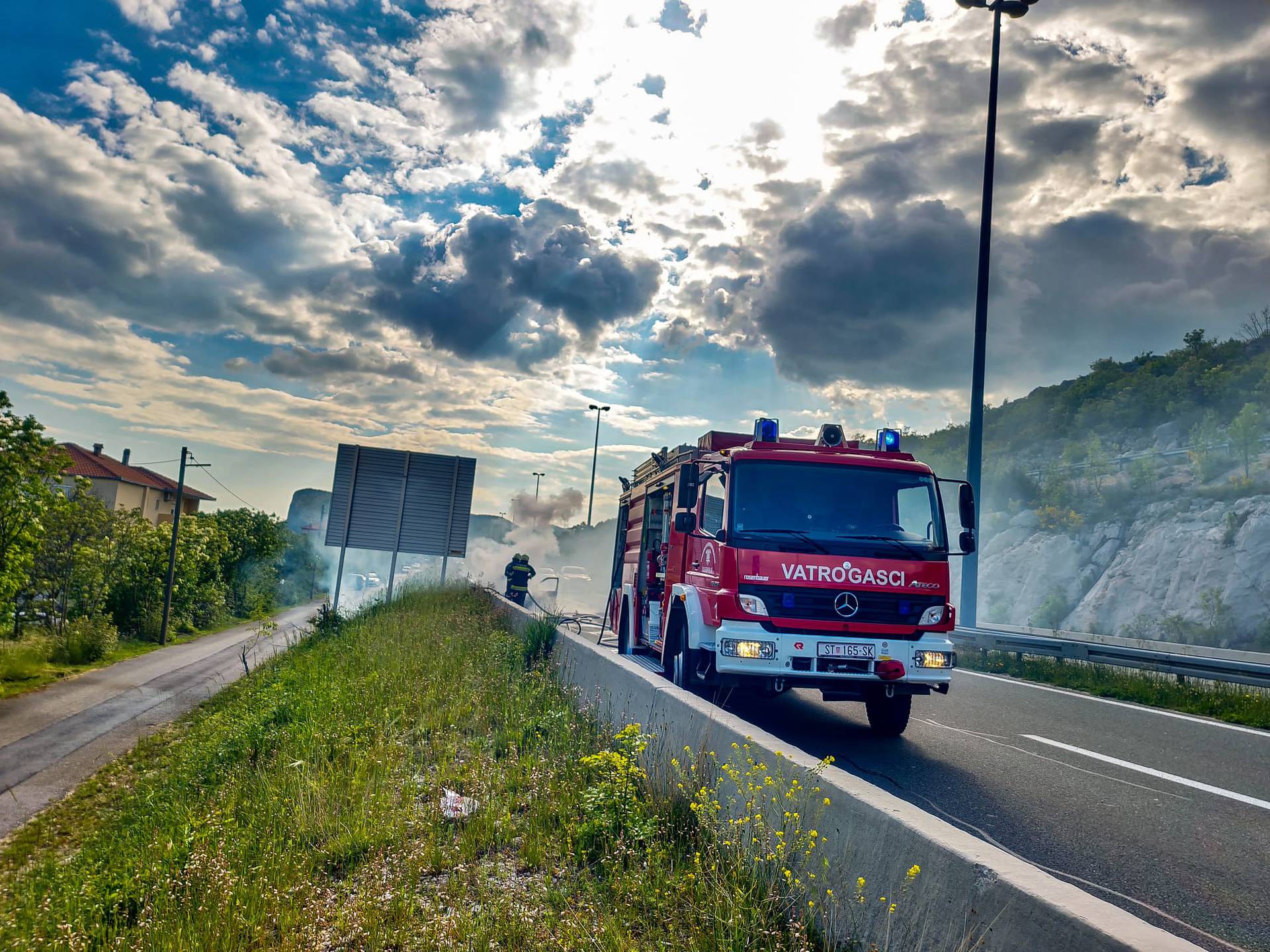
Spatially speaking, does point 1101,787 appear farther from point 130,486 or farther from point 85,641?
point 130,486

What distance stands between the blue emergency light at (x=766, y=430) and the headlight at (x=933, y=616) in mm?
2275

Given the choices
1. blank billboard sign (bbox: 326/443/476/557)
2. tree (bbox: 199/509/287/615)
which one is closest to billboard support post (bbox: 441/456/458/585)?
blank billboard sign (bbox: 326/443/476/557)

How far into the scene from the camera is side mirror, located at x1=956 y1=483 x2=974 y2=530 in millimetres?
8477

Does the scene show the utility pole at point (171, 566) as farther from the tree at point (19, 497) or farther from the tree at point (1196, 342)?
the tree at point (1196, 342)

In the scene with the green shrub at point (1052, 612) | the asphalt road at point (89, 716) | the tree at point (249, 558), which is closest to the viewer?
the asphalt road at point (89, 716)

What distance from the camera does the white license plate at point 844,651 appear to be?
765 cm

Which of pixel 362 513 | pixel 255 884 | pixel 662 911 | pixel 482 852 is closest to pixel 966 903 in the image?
pixel 662 911

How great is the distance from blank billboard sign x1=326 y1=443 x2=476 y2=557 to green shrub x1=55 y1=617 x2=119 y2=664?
15.2 meters

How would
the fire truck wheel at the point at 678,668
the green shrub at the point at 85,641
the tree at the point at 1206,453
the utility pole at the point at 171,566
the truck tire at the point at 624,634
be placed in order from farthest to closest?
the utility pole at the point at 171,566 < the green shrub at the point at 85,641 < the tree at the point at 1206,453 < the truck tire at the point at 624,634 < the fire truck wheel at the point at 678,668

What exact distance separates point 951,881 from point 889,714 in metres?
5.93

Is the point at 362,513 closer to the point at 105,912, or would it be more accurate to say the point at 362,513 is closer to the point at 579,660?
the point at 579,660

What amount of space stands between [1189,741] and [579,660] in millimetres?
6279

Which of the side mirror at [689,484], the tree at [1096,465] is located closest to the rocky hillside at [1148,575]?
the tree at [1096,465]

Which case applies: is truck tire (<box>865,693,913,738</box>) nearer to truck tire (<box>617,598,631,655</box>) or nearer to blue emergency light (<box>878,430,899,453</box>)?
blue emergency light (<box>878,430,899,453</box>)
